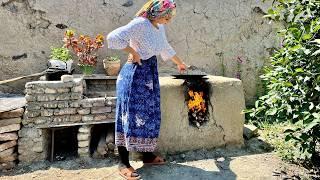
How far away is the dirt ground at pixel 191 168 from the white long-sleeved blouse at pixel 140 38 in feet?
4.41

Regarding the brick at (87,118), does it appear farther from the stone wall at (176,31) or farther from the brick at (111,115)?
the stone wall at (176,31)

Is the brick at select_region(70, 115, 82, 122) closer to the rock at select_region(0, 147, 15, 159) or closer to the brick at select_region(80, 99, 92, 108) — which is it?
the brick at select_region(80, 99, 92, 108)

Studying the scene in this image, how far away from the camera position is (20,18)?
17.4 ft

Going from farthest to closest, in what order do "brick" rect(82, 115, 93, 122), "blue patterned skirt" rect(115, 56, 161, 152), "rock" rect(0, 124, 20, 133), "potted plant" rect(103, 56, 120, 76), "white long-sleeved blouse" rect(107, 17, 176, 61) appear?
"potted plant" rect(103, 56, 120, 76) → "brick" rect(82, 115, 93, 122) → "rock" rect(0, 124, 20, 133) → "blue patterned skirt" rect(115, 56, 161, 152) → "white long-sleeved blouse" rect(107, 17, 176, 61)

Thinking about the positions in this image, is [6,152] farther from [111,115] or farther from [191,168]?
[191,168]

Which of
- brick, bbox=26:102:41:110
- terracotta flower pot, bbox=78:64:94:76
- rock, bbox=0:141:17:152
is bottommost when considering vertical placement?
rock, bbox=0:141:17:152

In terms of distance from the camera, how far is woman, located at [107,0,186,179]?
3457 millimetres

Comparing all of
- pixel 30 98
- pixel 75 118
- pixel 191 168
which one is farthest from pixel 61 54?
pixel 191 168

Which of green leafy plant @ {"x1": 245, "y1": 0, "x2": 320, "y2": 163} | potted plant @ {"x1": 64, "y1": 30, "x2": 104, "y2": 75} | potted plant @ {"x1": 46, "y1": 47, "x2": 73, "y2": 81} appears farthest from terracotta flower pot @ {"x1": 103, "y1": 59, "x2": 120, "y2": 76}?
green leafy plant @ {"x1": 245, "y1": 0, "x2": 320, "y2": 163}

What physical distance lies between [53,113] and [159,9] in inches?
71.8

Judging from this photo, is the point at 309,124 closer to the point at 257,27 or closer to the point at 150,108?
the point at 150,108

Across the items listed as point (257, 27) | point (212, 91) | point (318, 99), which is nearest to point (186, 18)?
point (257, 27)

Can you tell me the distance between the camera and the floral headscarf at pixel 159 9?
3.45 metres

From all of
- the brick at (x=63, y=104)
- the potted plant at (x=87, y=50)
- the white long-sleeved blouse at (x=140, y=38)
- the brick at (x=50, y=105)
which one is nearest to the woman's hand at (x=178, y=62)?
the white long-sleeved blouse at (x=140, y=38)
